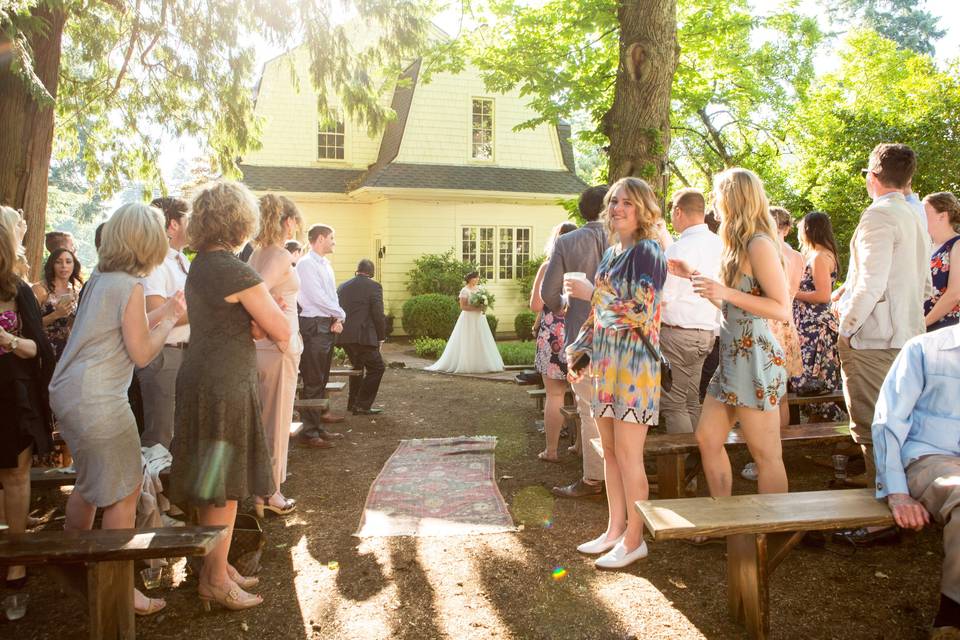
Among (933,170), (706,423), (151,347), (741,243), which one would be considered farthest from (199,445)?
(933,170)

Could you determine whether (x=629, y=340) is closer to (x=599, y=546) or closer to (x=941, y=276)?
(x=599, y=546)

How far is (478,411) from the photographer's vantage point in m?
9.48

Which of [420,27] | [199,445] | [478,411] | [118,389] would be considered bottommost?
[478,411]

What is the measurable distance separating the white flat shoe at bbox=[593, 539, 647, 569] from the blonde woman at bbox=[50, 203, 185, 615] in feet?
8.16

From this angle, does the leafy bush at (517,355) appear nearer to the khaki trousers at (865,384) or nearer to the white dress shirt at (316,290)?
the white dress shirt at (316,290)

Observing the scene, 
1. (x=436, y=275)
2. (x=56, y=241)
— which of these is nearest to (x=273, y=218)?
(x=56, y=241)

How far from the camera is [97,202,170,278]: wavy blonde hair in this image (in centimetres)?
329

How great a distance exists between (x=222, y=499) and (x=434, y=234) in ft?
53.5

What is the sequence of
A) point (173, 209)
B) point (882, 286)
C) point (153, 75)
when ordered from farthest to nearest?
point (153, 75)
point (173, 209)
point (882, 286)

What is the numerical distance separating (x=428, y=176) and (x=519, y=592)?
1619 centimetres

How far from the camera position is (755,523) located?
306 centimetres

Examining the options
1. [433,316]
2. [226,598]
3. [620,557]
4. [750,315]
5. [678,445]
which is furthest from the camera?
[433,316]

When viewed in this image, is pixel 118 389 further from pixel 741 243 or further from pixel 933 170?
pixel 933 170

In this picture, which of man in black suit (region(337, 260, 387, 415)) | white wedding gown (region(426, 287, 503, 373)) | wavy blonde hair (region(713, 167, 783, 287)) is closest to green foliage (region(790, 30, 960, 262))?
white wedding gown (region(426, 287, 503, 373))
